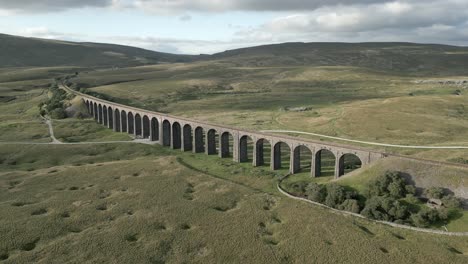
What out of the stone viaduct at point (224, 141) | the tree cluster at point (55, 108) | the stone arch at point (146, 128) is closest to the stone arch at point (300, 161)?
the stone viaduct at point (224, 141)

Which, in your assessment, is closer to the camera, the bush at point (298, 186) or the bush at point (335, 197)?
the bush at point (335, 197)

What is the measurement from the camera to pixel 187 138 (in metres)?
90.0

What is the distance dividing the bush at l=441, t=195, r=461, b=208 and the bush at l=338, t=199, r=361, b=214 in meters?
10.4

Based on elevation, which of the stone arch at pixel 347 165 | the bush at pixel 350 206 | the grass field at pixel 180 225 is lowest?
the grass field at pixel 180 225

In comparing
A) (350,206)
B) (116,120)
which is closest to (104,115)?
(116,120)

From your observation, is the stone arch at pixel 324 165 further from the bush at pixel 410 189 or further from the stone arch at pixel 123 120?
the stone arch at pixel 123 120

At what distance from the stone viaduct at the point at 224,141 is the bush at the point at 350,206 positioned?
9737mm

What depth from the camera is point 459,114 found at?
11919 centimetres

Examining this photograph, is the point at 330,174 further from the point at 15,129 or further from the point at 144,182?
the point at 15,129

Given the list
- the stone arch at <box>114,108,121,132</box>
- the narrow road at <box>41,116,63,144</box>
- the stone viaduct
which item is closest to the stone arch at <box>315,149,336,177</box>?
the stone viaduct

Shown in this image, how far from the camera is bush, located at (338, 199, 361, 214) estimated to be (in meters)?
51.2

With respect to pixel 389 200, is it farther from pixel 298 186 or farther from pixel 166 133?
pixel 166 133

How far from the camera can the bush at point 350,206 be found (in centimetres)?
5124

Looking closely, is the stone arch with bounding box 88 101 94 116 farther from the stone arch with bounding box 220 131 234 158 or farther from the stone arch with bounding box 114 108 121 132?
the stone arch with bounding box 220 131 234 158
